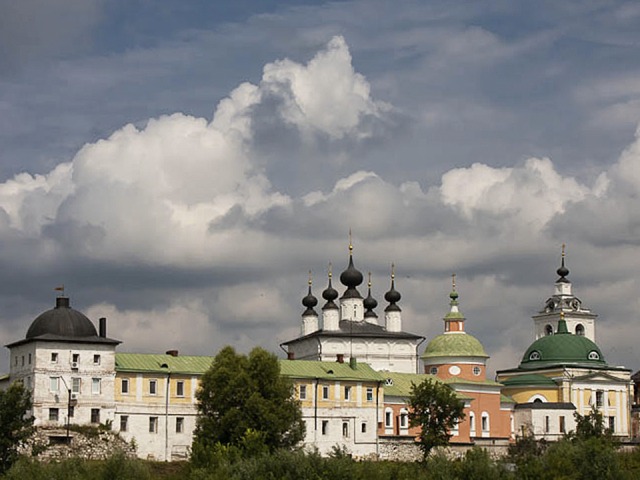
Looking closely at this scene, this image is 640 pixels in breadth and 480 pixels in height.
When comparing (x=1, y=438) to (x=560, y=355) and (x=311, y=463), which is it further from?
(x=560, y=355)

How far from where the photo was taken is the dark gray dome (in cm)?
6856

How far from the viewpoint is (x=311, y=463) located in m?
54.3

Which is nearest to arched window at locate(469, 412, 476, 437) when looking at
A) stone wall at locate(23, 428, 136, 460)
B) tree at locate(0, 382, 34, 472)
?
stone wall at locate(23, 428, 136, 460)

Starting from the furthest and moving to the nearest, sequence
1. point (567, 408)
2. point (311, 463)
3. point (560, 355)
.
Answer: point (560, 355), point (567, 408), point (311, 463)

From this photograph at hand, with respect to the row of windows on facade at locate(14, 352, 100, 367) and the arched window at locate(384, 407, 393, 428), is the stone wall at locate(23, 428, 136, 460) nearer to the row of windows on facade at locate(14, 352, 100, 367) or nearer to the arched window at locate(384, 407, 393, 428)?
the row of windows on facade at locate(14, 352, 100, 367)

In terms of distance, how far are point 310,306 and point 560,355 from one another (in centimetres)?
1930

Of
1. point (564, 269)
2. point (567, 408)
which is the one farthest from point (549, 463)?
point (564, 269)

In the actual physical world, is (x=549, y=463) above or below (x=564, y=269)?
below

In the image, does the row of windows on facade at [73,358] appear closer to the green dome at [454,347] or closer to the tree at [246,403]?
the tree at [246,403]

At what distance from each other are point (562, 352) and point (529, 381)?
579 cm

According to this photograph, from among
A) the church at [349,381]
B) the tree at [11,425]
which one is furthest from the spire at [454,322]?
the tree at [11,425]

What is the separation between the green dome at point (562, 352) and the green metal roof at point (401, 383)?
15.3m

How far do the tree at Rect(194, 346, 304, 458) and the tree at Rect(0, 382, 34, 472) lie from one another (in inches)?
341

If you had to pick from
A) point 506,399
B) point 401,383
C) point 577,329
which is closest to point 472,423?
point 506,399
